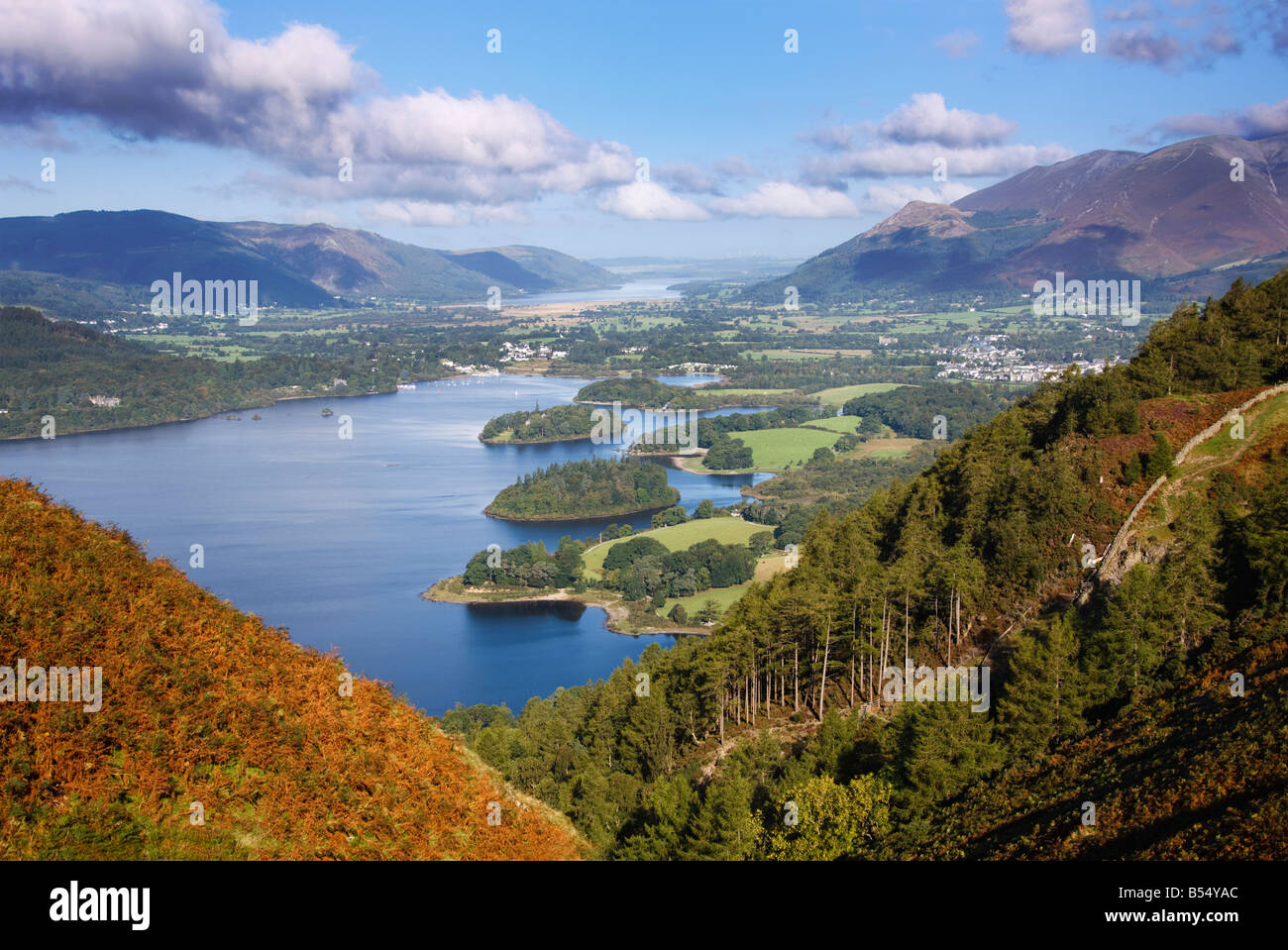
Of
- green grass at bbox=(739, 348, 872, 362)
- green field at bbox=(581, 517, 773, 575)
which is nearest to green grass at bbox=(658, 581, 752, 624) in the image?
green field at bbox=(581, 517, 773, 575)

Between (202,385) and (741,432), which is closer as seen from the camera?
(741,432)

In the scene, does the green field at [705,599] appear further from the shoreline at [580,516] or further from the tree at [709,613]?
the shoreline at [580,516]

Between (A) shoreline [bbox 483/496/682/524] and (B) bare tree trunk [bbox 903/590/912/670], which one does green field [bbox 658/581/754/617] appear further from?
(B) bare tree trunk [bbox 903/590/912/670]

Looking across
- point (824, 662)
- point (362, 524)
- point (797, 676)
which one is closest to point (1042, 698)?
point (824, 662)

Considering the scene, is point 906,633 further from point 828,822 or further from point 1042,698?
point 828,822

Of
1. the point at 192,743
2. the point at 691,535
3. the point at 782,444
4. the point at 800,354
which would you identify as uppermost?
the point at 800,354
